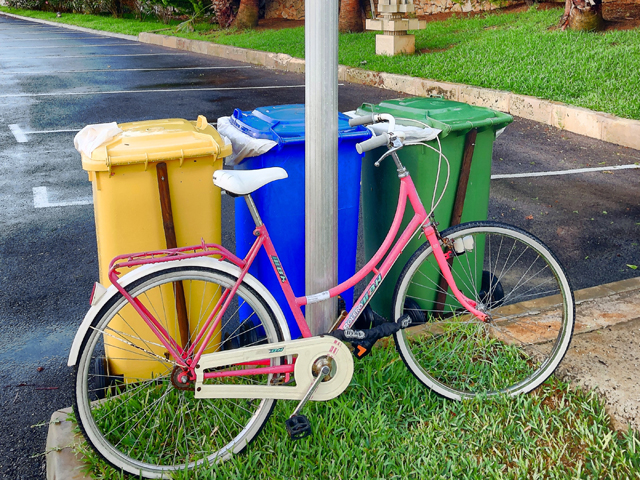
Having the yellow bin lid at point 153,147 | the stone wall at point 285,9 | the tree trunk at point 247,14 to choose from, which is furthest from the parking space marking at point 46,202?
the stone wall at point 285,9

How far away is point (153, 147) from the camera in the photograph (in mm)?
2621

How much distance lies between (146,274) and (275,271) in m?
0.53

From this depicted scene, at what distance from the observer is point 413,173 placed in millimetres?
3240

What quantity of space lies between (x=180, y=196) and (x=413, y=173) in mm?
1170

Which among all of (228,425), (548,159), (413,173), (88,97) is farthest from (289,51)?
(228,425)

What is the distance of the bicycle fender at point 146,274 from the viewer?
234 cm

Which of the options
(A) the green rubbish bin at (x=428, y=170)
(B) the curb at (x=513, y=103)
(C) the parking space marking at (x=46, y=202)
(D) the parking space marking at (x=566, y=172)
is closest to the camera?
(A) the green rubbish bin at (x=428, y=170)

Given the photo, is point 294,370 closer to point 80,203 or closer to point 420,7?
point 80,203

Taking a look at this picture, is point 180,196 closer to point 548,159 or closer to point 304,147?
point 304,147

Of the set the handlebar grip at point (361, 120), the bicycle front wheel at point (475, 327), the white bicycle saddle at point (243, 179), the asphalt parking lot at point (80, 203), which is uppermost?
the handlebar grip at point (361, 120)

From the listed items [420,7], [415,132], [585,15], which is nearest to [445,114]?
[415,132]

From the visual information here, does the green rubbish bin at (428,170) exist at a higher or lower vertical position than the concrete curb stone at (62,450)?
higher

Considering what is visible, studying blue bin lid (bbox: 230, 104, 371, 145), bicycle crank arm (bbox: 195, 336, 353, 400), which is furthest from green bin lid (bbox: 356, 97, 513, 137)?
bicycle crank arm (bbox: 195, 336, 353, 400)

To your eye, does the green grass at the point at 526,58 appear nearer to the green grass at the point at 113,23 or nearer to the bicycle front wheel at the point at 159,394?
the bicycle front wheel at the point at 159,394
